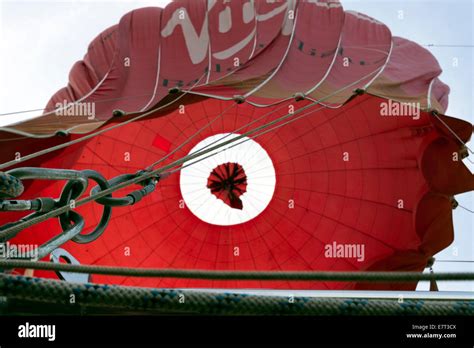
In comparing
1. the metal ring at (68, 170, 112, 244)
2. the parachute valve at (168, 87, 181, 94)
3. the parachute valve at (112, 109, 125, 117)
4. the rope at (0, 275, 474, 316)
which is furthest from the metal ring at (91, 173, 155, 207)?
the rope at (0, 275, 474, 316)

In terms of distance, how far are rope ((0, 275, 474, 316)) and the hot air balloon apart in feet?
10.8

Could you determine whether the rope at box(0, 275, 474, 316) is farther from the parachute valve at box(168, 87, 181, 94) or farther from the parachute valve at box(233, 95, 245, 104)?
the parachute valve at box(168, 87, 181, 94)

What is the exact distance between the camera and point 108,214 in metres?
3.91

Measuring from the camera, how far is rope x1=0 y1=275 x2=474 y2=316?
200cm

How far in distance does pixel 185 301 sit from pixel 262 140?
6.03 meters

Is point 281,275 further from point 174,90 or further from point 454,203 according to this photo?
point 454,203

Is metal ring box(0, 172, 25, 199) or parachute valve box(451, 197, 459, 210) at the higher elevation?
parachute valve box(451, 197, 459, 210)

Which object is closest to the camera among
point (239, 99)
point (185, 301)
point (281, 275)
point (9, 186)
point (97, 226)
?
point (281, 275)

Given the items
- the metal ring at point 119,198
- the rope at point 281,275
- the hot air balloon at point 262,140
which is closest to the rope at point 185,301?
the rope at point 281,275

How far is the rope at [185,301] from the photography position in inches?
78.8

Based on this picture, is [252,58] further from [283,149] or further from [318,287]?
[318,287]

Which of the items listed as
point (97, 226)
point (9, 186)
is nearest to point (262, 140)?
point (97, 226)

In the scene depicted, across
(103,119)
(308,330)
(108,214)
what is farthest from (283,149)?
(308,330)

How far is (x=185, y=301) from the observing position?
2.02m
